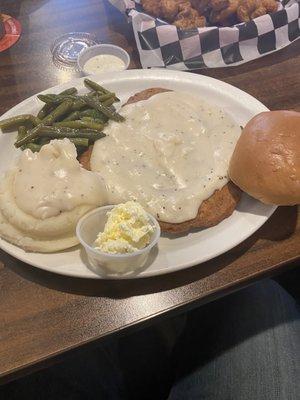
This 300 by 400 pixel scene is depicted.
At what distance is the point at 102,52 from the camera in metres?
2.15

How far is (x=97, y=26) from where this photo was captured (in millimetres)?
2367

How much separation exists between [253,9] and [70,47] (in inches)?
37.6

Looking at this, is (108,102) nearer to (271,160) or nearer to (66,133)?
(66,133)

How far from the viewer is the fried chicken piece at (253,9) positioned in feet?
7.13

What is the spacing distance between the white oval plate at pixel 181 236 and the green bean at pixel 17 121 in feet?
0.10

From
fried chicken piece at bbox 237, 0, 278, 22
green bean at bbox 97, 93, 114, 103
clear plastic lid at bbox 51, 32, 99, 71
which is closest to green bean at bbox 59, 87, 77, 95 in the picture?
green bean at bbox 97, 93, 114, 103

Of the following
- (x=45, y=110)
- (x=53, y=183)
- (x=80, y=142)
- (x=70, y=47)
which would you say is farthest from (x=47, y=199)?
(x=70, y=47)

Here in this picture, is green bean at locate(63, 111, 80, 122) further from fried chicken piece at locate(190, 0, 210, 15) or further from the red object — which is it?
fried chicken piece at locate(190, 0, 210, 15)

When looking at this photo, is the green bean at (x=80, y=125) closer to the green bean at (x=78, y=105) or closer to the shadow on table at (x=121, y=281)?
the green bean at (x=78, y=105)

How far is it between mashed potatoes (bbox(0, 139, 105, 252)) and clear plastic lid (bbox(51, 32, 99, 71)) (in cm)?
92

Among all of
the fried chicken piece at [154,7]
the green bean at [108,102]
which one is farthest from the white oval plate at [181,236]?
the fried chicken piece at [154,7]

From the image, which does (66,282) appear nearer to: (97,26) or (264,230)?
(264,230)

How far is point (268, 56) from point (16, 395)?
1.94m

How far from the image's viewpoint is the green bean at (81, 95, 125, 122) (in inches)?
65.7
